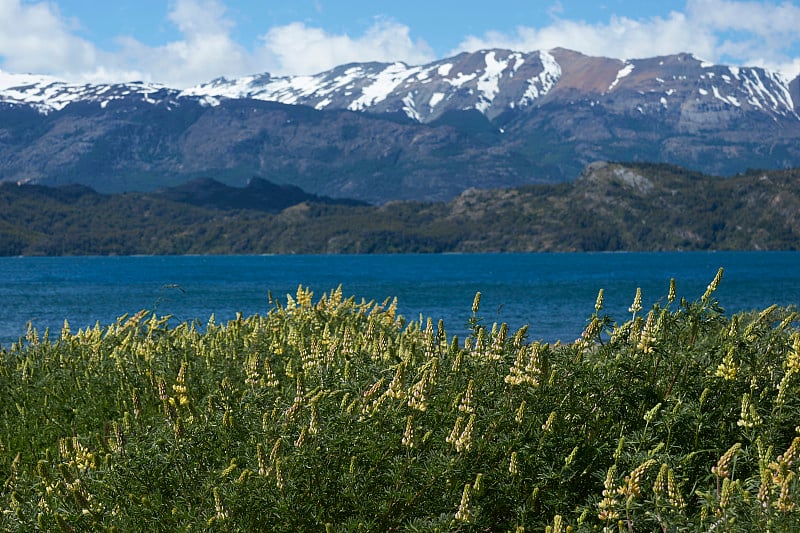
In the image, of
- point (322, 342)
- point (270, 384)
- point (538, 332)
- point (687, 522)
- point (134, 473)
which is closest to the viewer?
point (687, 522)

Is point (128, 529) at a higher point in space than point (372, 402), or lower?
lower

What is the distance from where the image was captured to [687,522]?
5.87 meters

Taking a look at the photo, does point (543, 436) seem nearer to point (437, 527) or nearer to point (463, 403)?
point (463, 403)

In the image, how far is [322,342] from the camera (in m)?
10.7

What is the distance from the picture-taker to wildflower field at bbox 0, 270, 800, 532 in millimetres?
6332

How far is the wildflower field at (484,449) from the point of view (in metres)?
6.33

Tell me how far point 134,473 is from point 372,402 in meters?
2.07

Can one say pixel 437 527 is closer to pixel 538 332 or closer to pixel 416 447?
pixel 416 447

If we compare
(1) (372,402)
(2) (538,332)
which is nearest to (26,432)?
(1) (372,402)

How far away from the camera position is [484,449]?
7.05m

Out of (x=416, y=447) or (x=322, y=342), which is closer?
(x=416, y=447)

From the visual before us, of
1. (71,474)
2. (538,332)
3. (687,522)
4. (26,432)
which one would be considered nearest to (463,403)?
(687,522)

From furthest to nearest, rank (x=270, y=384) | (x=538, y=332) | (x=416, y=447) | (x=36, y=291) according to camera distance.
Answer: (x=36, y=291)
(x=538, y=332)
(x=270, y=384)
(x=416, y=447)

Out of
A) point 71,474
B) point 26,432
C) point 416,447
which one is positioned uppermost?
point 416,447
